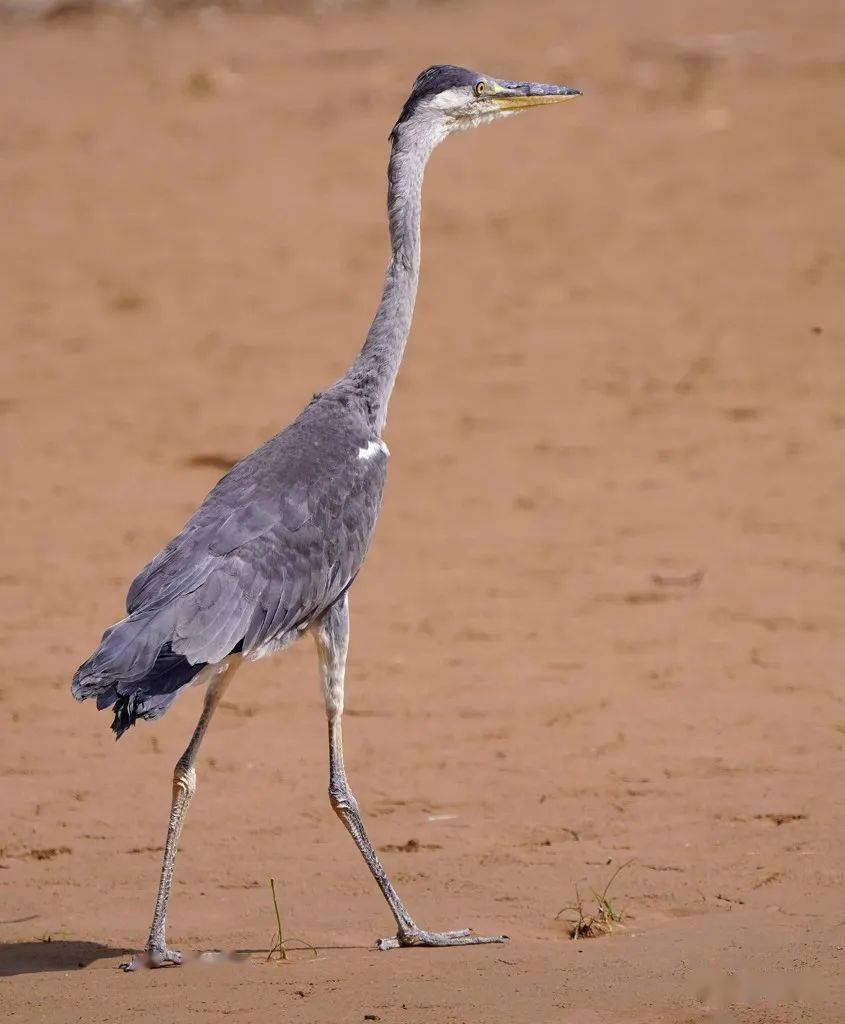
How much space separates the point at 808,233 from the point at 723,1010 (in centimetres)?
1050

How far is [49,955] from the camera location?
4910 millimetres

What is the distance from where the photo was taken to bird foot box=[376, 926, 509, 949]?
4953 mm

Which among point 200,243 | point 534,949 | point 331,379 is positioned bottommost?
point 534,949

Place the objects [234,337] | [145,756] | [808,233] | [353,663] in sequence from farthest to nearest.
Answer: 1. [808,233]
2. [234,337]
3. [353,663]
4. [145,756]

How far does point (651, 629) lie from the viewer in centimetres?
785

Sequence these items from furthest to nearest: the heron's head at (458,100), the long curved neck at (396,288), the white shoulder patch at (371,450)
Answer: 1. the heron's head at (458,100)
2. the long curved neck at (396,288)
3. the white shoulder patch at (371,450)

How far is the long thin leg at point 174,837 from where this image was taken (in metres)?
4.82

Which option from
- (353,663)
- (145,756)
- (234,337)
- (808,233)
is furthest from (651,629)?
(808,233)

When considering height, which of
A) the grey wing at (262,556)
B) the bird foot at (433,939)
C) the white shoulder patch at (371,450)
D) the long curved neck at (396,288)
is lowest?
the bird foot at (433,939)

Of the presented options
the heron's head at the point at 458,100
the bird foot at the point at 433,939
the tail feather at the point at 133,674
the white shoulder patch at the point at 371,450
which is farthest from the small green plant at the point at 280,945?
the heron's head at the point at 458,100

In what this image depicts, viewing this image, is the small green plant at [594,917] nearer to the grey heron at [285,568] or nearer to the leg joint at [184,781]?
the grey heron at [285,568]

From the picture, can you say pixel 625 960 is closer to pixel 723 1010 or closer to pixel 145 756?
pixel 723 1010

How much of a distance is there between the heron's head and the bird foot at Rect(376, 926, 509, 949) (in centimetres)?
286

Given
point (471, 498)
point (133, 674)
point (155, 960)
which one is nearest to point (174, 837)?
point (155, 960)
